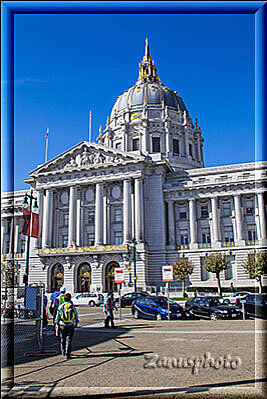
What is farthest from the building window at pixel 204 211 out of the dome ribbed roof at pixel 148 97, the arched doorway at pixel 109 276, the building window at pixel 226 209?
the dome ribbed roof at pixel 148 97

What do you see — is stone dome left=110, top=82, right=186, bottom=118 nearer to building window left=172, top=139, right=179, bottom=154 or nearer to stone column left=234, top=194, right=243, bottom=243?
building window left=172, top=139, right=179, bottom=154

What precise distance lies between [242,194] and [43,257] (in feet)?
109

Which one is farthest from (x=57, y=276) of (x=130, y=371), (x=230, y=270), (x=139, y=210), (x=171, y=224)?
(x=130, y=371)

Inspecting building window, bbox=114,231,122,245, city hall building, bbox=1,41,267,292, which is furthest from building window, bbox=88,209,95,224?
building window, bbox=114,231,122,245

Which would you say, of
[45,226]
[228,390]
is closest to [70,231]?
[45,226]

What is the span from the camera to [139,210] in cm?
5919

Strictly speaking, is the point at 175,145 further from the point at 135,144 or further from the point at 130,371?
the point at 130,371

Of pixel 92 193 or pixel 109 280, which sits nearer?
pixel 109 280

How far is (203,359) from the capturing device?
10.7 meters

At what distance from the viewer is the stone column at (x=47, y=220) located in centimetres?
6228

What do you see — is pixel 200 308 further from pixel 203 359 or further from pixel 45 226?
pixel 45 226

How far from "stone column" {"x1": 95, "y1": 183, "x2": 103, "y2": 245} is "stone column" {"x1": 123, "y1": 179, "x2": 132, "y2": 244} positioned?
13.1 ft

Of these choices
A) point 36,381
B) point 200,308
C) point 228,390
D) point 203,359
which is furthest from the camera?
point 200,308

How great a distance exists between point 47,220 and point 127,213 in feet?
46.4
